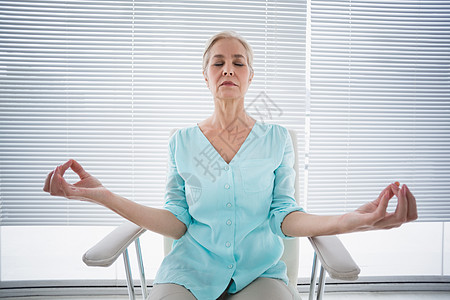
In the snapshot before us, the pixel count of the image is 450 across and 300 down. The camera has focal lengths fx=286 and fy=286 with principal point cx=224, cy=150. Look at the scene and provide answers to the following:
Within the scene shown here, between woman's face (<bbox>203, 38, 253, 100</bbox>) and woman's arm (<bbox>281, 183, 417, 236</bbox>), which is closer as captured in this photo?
woman's arm (<bbox>281, 183, 417, 236</bbox>)

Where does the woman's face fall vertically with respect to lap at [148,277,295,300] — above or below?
above

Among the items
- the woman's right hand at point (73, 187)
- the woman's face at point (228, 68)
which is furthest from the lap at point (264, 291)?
the woman's face at point (228, 68)

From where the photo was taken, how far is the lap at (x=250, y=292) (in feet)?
3.18

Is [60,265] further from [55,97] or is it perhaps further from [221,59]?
[221,59]

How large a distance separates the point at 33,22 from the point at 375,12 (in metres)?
2.17

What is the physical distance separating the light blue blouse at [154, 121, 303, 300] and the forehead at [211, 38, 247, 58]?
13.2 inches

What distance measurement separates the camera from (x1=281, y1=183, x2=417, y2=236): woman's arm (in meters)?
0.69

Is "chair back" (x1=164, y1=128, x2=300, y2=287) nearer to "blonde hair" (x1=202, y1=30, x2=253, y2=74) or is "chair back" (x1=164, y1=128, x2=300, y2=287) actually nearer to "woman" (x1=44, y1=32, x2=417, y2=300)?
"woman" (x1=44, y1=32, x2=417, y2=300)

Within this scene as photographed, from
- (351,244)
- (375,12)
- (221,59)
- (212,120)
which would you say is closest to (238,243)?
(212,120)

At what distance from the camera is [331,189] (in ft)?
6.16

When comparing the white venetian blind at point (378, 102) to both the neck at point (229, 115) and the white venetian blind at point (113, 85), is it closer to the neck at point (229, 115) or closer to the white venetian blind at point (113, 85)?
the white venetian blind at point (113, 85)

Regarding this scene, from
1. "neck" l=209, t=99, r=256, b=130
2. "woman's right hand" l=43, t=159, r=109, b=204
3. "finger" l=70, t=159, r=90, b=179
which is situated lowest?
"woman's right hand" l=43, t=159, r=109, b=204

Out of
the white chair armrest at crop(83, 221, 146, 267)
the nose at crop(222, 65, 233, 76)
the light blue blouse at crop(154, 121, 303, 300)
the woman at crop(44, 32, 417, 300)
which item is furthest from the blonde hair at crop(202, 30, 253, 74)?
the white chair armrest at crop(83, 221, 146, 267)

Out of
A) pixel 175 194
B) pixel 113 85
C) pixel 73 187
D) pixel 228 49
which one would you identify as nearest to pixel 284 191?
pixel 175 194
